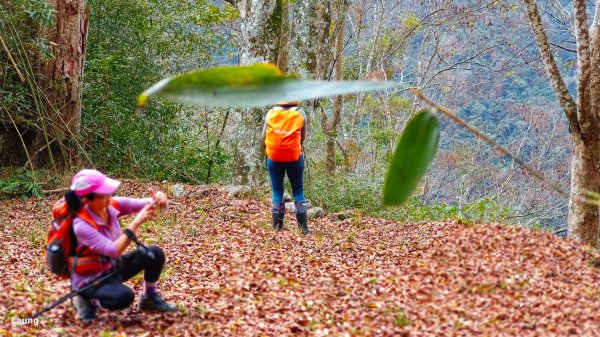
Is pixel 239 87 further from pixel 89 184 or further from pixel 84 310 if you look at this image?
pixel 84 310

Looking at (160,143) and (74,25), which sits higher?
(74,25)

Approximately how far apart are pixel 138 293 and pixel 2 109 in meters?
5.49

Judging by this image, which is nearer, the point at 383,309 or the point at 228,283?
the point at 383,309

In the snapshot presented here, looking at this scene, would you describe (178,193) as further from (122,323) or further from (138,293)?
(122,323)

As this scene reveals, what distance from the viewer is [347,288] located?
4.37m

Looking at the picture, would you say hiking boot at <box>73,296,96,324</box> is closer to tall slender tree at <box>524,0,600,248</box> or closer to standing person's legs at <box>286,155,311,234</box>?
standing person's legs at <box>286,155,311,234</box>

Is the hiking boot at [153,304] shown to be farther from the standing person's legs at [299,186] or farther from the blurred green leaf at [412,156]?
the blurred green leaf at [412,156]

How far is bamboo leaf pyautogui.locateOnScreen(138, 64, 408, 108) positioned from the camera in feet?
3.14

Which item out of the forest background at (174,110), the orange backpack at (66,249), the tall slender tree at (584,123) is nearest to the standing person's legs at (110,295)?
the orange backpack at (66,249)

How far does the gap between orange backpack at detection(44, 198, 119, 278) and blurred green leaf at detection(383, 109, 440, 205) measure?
2838 millimetres

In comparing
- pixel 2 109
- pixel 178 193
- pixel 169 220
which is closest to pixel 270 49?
pixel 178 193

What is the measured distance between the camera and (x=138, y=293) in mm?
4590

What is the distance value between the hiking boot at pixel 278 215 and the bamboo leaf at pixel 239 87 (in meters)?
5.56

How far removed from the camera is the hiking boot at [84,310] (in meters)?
3.71
